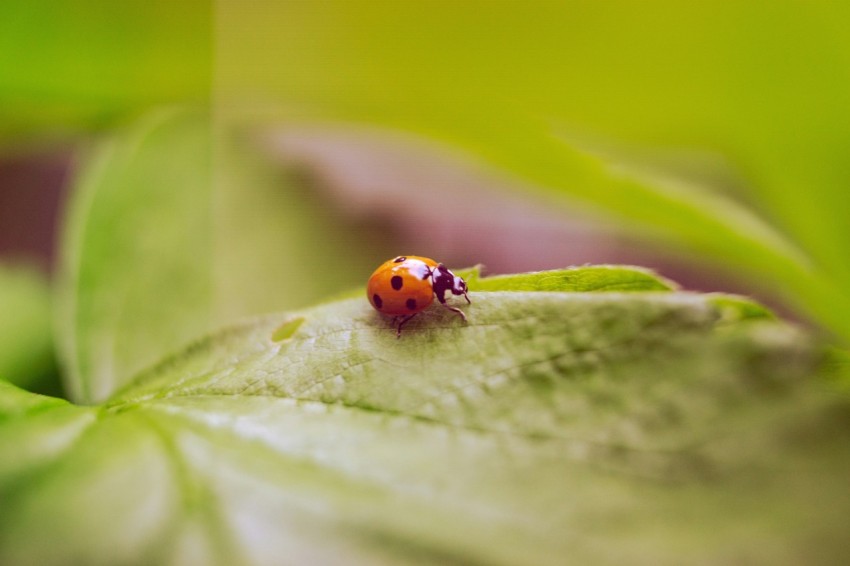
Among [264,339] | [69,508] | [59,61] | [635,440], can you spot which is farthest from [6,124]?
[635,440]

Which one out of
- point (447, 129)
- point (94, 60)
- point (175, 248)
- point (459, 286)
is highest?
point (94, 60)

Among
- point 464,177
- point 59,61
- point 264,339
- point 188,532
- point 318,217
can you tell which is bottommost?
point 188,532

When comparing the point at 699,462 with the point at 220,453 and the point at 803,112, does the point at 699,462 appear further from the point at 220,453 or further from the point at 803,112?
the point at 803,112

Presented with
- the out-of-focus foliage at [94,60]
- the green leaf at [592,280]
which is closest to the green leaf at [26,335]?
the out-of-focus foliage at [94,60]

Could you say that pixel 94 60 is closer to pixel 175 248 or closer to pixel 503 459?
pixel 175 248

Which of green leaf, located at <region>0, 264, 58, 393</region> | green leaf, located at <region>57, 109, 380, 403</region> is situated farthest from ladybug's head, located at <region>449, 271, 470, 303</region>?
green leaf, located at <region>0, 264, 58, 393</region>

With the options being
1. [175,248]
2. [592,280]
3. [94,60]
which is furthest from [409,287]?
[94,60]

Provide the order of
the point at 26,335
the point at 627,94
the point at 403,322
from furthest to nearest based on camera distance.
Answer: the point at 627,94, the point at 26,335, the point at 403,322
